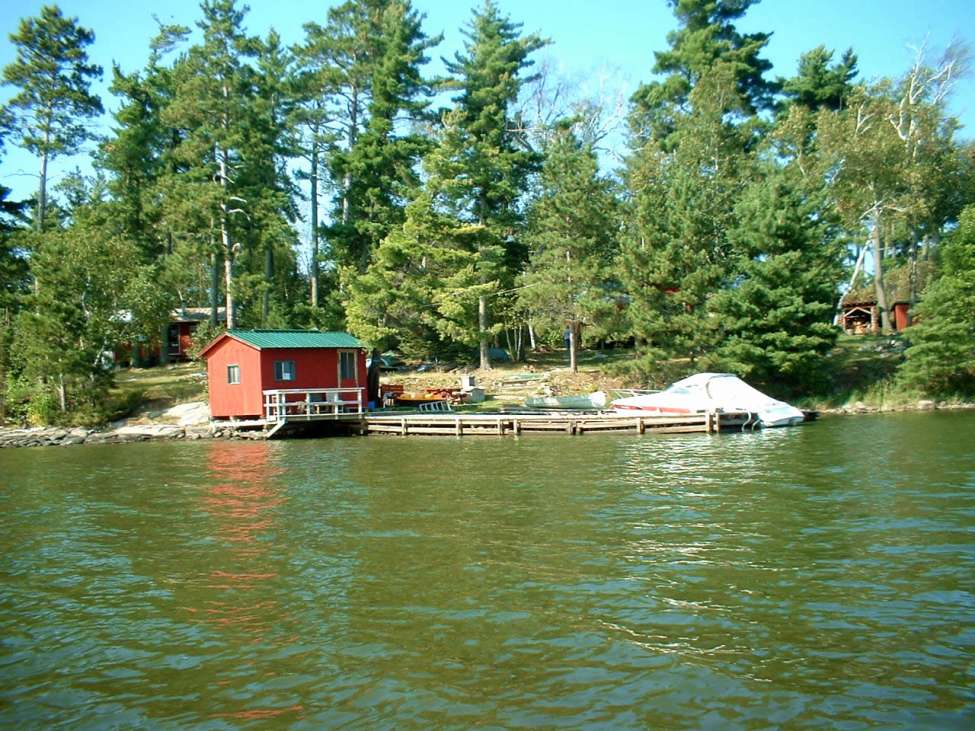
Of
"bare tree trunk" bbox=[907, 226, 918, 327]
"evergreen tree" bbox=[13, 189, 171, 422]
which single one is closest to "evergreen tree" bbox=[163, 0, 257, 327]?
"evergreen tree" bbox=[13, 189, 171, 422]

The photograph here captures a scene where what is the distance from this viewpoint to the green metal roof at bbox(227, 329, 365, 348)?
31938 mm

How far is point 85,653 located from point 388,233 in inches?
1470

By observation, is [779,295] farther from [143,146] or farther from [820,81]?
[143,146]

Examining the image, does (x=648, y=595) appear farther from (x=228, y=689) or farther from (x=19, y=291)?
(x=19, y=291)

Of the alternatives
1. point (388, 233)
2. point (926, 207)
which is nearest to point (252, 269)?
point (388, 233)

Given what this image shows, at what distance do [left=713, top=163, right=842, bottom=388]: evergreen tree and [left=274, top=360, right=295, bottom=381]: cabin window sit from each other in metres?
18.5

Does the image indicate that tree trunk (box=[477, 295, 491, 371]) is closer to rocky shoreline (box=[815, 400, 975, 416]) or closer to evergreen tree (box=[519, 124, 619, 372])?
evergreen tree (box=[519, 124, 619, 372])

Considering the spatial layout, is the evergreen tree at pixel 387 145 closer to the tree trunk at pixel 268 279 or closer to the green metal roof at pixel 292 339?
the tree trunk at pixel 268 279

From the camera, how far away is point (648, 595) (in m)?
9.23

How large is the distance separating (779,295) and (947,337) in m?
7.47

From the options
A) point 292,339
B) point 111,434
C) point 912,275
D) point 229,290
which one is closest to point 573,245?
point 292,339

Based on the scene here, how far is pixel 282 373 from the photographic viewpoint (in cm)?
3222

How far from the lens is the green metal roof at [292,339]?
31.9 m

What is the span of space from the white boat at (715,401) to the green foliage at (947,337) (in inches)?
357
